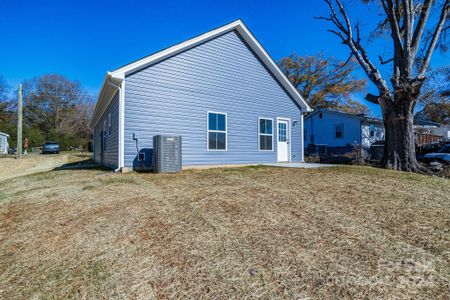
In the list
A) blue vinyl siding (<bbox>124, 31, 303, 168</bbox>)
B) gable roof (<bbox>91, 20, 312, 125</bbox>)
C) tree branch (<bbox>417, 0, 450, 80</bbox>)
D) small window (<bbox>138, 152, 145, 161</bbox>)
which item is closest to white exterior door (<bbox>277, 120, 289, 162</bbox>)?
blue vinyl siding (<bbox>124, 31, 303, 168</bbox>)

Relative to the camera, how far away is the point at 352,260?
212cm

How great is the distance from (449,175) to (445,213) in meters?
6.28

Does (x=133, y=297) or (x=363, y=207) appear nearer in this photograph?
(x=133, y=297)

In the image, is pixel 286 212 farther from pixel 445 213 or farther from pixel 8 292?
pixel 8 292

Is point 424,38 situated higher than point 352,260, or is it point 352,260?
point 424,38

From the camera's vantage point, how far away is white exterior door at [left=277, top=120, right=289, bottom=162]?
11.0 meters

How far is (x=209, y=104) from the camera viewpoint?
29.8 ft

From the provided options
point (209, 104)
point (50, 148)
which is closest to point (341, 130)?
point (209, 104)

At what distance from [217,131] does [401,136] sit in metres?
6.53

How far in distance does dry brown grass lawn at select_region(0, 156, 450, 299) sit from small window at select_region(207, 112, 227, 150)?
4.70 meters

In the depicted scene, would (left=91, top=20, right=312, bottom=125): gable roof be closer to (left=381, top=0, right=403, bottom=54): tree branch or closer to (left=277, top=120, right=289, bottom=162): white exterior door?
(left=277, top=120, right=289, bottom=162): white exterior door

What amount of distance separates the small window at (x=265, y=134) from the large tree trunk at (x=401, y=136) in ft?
14.1

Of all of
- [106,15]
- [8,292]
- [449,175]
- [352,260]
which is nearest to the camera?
[8,292]

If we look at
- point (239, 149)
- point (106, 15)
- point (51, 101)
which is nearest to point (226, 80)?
point (239, 149)
